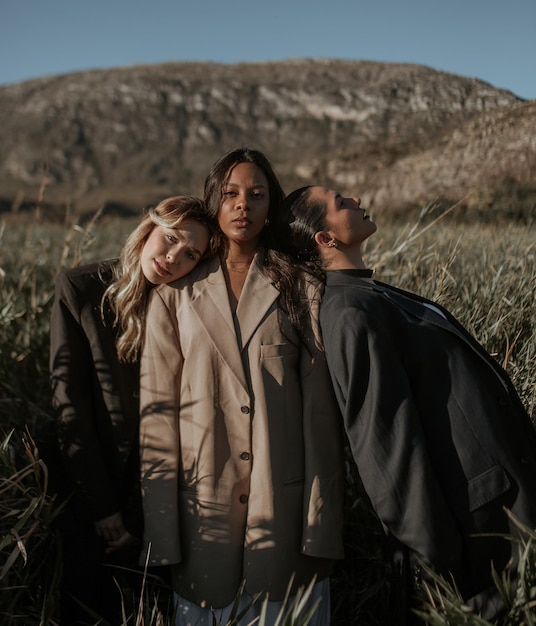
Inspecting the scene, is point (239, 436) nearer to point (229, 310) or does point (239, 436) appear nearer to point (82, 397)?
point (229, 310)

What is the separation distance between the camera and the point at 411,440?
1766 mm

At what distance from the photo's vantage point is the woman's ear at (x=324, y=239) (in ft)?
6.86

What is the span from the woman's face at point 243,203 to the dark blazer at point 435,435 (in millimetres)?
483

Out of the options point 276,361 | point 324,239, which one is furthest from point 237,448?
point 324,239

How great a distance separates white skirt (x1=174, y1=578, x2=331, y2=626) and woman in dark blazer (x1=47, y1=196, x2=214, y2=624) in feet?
1.15

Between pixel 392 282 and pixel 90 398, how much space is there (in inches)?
76.6

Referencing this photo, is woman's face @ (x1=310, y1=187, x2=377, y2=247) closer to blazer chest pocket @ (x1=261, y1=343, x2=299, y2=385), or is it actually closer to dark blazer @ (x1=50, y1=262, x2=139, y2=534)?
blazer chest pocket @ (x1=261, y1=343, x2=299, y2=385)

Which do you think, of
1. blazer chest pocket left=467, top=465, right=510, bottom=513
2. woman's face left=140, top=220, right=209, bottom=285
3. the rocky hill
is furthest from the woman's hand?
the rocky hill

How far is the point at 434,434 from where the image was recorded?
1832 millimetres

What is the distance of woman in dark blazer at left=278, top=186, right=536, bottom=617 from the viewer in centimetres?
176

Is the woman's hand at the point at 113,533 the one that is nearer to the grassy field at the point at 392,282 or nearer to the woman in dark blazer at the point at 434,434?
the grassy field at the point at 392,282

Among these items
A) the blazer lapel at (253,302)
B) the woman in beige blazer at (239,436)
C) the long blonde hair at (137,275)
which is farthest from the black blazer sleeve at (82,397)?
the blazer lapel at (253,302)

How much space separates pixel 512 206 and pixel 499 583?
3.91m

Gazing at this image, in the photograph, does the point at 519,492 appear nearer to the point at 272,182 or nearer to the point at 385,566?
the point at 385,566
